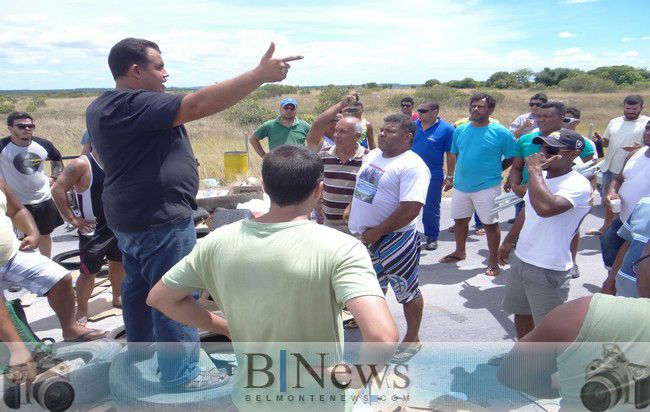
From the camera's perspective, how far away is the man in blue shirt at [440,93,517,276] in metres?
5.84

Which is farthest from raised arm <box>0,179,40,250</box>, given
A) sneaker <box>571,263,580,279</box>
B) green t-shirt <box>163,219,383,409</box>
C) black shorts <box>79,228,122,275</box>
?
sneaker <box>571,263,580,279</box>

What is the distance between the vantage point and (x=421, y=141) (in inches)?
270

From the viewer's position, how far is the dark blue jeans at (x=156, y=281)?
9.23 ft

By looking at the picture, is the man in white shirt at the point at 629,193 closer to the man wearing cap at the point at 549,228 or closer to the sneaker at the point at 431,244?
the man wearing cap at the point at 549,228

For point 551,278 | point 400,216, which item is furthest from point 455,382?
point 400,216

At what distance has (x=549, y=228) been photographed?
3.36 meters

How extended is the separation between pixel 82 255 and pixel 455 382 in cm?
319

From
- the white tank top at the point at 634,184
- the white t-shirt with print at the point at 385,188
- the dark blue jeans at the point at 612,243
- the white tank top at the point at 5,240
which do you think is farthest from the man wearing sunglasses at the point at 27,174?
the white tank top at the point at 634,184

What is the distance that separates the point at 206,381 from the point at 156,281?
67 centimetres

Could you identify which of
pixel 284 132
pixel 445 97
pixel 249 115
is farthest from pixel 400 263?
pixel 445 97

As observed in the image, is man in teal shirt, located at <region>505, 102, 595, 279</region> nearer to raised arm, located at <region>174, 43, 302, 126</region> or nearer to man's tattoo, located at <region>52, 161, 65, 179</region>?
raised arm, located at <region>174, 43, 302, 126</region>

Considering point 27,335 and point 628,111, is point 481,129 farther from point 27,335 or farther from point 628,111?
point 27,335

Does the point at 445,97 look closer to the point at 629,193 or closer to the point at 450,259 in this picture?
the point at 450,259

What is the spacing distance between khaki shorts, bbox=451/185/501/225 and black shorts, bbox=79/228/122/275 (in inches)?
145
